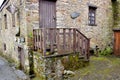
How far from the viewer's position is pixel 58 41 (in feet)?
19.6

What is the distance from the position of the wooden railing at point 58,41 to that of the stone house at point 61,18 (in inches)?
30.7

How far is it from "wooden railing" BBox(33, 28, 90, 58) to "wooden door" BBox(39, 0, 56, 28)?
2.97 feet

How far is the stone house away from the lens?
7055mm

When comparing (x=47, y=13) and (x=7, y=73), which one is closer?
(x=47, y=13)

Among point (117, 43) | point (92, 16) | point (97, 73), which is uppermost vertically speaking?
point (92, 16)

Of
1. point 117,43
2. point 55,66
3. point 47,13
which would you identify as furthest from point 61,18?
point 117,43

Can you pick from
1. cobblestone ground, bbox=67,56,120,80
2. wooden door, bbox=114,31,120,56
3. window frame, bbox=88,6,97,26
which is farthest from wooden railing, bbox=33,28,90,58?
wooden door, bbox=114,31,120,56

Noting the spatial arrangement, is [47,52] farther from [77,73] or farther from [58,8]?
[58,8]

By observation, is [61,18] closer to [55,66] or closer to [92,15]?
[92,15]

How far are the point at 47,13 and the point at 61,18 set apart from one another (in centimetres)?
76

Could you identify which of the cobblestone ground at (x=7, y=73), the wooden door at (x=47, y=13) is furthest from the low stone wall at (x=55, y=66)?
the wooden door at (x=47, y=13)

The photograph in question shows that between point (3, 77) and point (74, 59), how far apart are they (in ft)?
11.0

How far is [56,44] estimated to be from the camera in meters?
6.17

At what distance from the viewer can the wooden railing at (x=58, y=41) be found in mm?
5918
